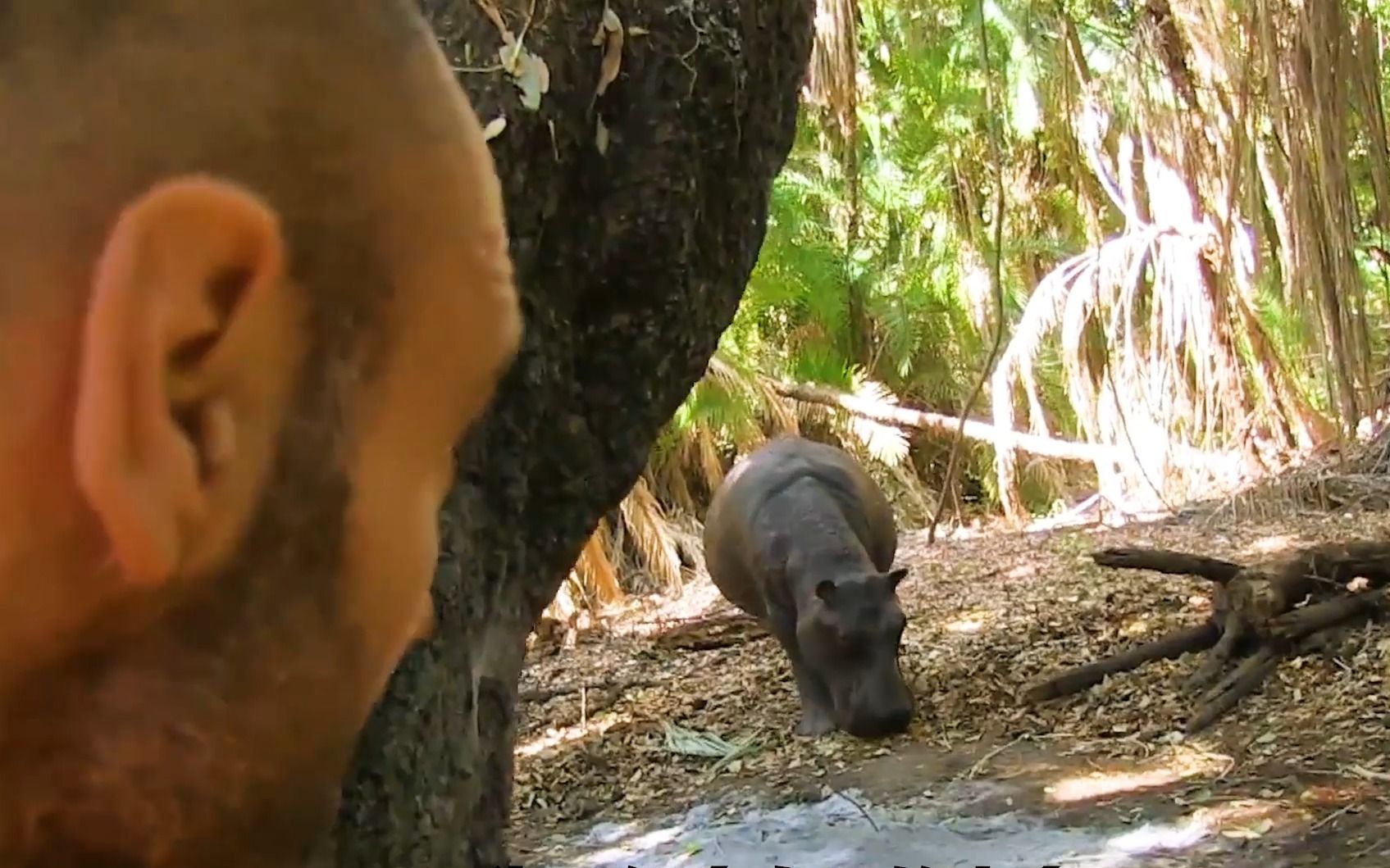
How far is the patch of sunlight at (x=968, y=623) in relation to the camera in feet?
14.2

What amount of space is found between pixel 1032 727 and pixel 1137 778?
453mm

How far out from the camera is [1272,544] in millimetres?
4578

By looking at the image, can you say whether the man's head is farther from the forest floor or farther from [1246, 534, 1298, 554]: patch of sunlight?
[1246, 534, 1298, 554]: patch of sunlight

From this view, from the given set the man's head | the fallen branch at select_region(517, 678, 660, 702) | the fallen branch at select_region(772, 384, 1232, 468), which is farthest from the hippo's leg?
the man's head

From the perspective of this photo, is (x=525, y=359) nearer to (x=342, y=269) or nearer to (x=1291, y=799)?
(x=342, y=269)

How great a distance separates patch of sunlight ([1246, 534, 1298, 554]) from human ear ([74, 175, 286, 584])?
4.37 metres

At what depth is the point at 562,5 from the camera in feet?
5.87

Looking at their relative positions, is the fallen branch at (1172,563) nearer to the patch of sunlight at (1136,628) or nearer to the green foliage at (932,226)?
the patch of sunlight at (1136,628)

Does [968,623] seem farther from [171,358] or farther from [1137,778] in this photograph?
[171,358]

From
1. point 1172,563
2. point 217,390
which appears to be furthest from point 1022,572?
point 217,390

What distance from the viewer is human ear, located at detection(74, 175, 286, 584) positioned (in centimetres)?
39

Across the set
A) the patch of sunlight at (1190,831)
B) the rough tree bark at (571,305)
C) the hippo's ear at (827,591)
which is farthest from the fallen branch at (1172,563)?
the rough tree bark at (571,305)

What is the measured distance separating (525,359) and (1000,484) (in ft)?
16.7

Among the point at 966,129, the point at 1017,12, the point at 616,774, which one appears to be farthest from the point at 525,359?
the point at 966,129
